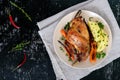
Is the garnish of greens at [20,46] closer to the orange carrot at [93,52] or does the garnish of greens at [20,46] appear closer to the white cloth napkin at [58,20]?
the white cloth napkin at [58,20]

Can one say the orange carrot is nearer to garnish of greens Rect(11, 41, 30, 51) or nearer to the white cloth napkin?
the white cloth napkin

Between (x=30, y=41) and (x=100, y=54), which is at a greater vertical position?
(x=30, y=41)

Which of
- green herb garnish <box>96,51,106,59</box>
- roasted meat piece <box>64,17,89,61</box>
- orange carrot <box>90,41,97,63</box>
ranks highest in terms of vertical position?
roasted meat piece <box>64,17,89,61</box>

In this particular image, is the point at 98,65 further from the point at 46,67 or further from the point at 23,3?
the point at 23,3

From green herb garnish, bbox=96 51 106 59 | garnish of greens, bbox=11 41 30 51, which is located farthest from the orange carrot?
garnish of greens, bbox=11 41 30 51

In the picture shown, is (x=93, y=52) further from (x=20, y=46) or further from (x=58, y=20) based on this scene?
(x=20, y=46)

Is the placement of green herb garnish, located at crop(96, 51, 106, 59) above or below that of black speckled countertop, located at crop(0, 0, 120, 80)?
below

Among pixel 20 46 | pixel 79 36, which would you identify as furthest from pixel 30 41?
pixel 79 36

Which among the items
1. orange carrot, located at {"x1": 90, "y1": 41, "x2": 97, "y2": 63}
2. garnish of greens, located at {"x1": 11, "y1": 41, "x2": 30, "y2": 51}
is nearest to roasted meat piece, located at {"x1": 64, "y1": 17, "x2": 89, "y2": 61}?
orange carrot, located at {"x1": 90, "y1": 41, "x2": 97, "y2": 63}
